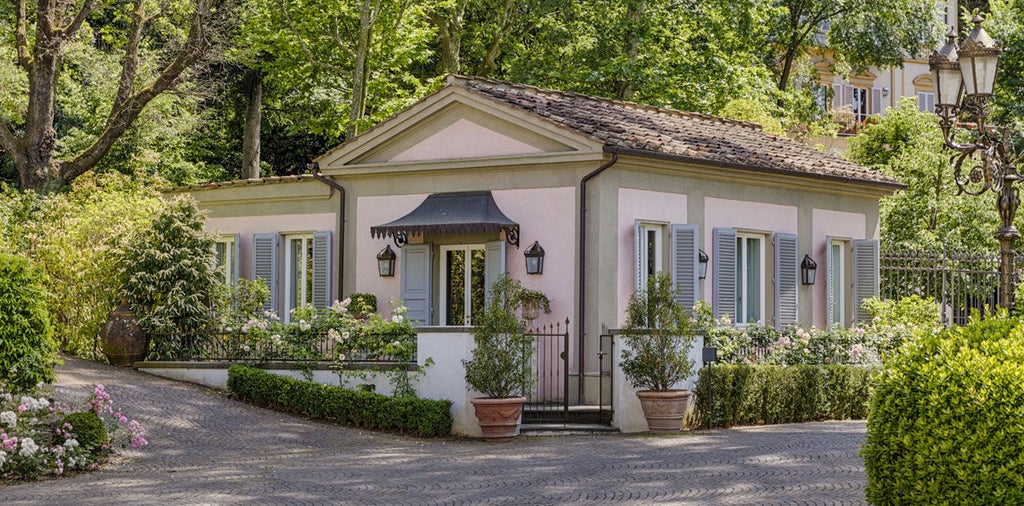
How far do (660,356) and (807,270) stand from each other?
6.68 m

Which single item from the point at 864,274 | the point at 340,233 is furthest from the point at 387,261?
the point at 864,274

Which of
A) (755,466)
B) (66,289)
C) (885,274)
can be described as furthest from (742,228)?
(66,289)

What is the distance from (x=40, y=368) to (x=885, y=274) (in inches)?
701

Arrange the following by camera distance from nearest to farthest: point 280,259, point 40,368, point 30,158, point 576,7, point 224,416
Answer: point 40,368 < point 224,416 < point 280,259 < point 30,158 < point 576,7

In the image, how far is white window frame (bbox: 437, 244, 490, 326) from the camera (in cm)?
2100

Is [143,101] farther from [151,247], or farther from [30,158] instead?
[151,247]

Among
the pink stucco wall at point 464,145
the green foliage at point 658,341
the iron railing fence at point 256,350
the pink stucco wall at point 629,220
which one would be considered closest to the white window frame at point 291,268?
the pink stucco wall at point 464,145

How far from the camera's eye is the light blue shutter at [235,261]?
2398 centimetres

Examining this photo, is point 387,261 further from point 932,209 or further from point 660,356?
point 932,209

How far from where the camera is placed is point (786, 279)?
22312mm

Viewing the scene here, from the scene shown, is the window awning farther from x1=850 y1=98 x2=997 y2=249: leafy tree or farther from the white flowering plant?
x1=850 y1=98 x2=997 y2=249: leafy tree

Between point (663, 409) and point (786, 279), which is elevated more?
point (786, 279)

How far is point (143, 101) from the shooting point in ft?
86.4

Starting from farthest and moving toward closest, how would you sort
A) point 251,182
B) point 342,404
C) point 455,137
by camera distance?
point 251,182
point 455,137
point 342,404
